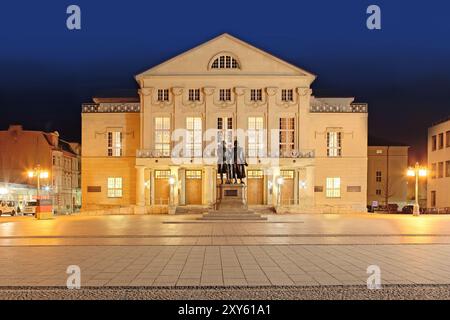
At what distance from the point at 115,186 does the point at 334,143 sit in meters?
23.9

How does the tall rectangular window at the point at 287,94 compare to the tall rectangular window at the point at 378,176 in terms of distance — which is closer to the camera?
the tall rectangular window at the point at 287,94

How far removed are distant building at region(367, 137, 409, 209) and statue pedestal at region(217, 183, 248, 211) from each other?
3923 cm

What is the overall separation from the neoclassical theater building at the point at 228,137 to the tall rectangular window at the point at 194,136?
10cm

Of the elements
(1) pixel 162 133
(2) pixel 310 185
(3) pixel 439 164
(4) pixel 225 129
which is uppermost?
(4) pixel 225 129

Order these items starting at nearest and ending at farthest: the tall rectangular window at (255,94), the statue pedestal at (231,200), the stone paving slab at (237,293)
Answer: the stone paving slab at (237,293) → the statue pedestal at (231,200) → the tall rectangular window at (255,94)

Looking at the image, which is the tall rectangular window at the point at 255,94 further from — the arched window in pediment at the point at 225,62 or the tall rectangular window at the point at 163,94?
the tall rectangular window at the point at 163,94

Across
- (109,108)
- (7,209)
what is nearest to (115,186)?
(109,108)

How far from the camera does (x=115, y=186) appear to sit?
49375mm

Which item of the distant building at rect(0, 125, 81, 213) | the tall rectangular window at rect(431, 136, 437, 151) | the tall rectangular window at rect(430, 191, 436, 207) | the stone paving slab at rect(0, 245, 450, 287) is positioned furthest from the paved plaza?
the distant building at rect(0, 125, 81, 213)

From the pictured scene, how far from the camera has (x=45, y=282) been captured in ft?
31.6

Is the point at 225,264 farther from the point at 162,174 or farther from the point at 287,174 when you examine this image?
the point at 162,174

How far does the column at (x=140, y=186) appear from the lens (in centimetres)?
4603

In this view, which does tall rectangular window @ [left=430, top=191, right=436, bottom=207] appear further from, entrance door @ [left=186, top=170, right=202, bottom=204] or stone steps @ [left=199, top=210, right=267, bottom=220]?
stone steps @ [left=199, top=210, right=267, bottom=220]

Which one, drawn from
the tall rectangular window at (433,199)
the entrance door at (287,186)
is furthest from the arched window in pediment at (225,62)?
the tall rectangular window at (433,199)
